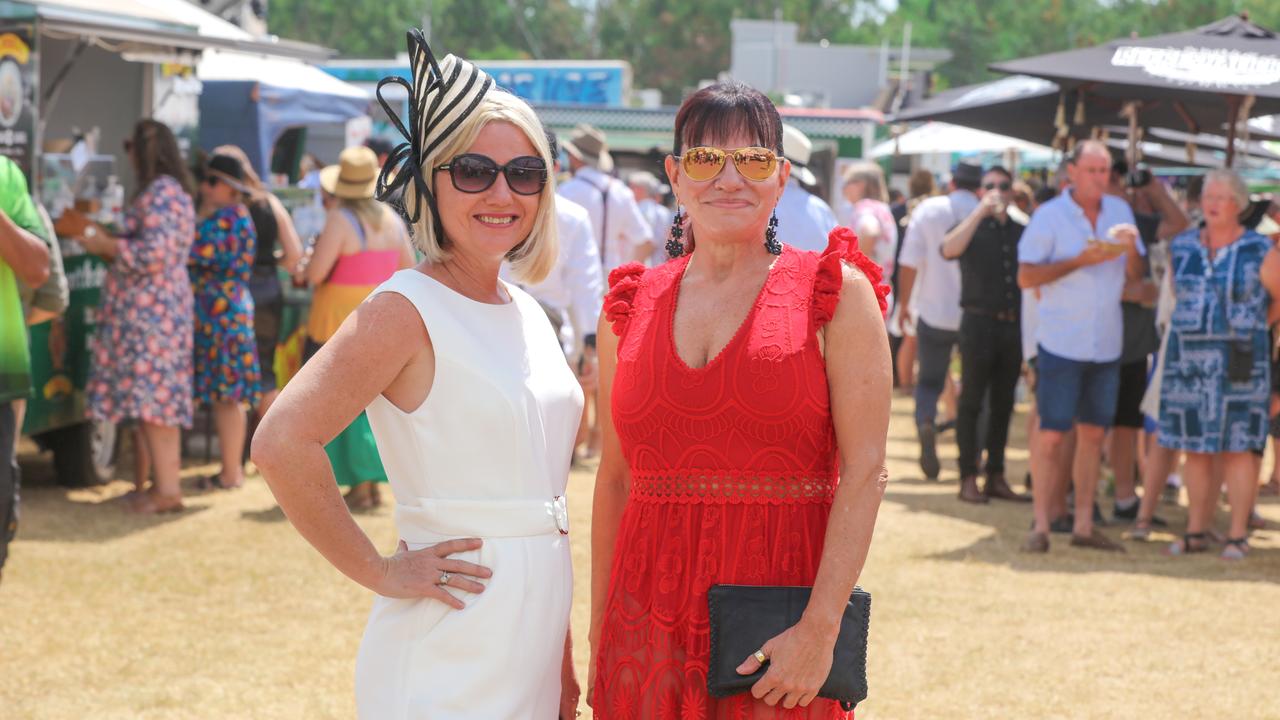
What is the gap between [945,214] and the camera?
10234mm

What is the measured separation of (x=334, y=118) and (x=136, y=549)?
7186mm

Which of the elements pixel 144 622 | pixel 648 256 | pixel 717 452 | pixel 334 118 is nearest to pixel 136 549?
pixel 144 622

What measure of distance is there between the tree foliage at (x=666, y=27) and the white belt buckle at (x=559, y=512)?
237 ft

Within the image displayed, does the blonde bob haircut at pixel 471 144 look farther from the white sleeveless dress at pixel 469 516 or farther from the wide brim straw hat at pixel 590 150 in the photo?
the wide brim straw hat at pixel 590 150

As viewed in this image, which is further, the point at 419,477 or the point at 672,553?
the point at 672,553

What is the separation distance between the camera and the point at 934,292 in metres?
10.3

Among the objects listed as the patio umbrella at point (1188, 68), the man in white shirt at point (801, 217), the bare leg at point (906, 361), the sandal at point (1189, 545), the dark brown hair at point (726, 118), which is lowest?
the bare leg at point (906, 361)

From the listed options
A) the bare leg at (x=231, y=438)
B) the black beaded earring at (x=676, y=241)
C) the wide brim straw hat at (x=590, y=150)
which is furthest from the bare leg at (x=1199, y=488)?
the black beaded earring at (x=676, y=241)

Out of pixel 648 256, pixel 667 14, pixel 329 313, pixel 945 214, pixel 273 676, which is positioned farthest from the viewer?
pixel 667 14

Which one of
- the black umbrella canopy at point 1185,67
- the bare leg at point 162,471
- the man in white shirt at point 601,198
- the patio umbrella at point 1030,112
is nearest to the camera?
the black umbrella canopy at point 1185,67

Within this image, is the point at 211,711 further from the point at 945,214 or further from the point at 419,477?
the point at 945,214

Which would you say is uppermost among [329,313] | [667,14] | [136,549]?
[667,14]

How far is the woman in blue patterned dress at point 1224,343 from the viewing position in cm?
770

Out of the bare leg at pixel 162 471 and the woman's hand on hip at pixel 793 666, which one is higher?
the woman's hand on hip at pixel 793 666
